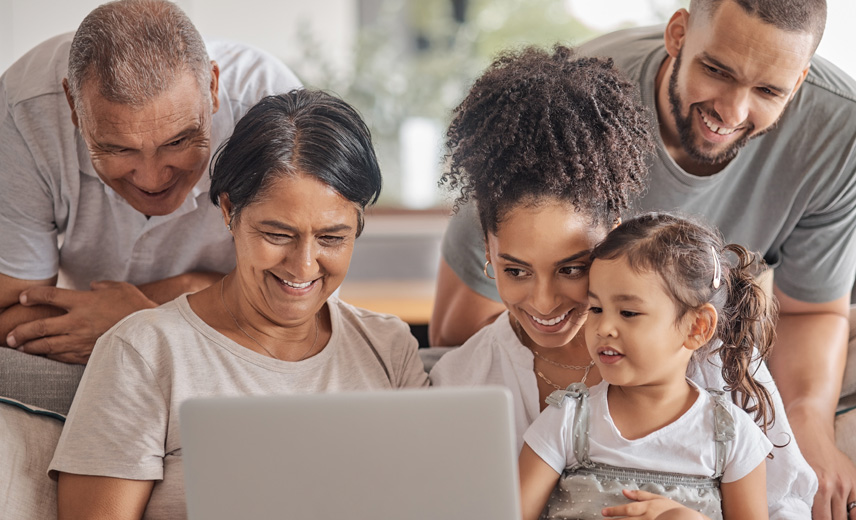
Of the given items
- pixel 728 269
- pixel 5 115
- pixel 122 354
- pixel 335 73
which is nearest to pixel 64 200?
pixel 5 115

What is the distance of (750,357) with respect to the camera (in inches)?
62.0

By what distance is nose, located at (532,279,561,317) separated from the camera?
152cm

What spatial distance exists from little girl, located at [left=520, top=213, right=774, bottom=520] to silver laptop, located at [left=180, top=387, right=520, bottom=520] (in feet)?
1.43

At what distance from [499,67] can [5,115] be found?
1047mm

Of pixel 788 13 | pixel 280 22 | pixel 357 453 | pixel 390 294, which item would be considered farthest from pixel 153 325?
pixel 280 22

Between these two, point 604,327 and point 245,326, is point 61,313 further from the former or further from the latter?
point 604,327

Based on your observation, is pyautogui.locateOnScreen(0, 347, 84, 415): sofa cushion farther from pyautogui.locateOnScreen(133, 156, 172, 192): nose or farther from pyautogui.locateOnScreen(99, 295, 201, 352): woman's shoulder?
pyautogui.locateOnScreen(133, 156, 172, 192): nose

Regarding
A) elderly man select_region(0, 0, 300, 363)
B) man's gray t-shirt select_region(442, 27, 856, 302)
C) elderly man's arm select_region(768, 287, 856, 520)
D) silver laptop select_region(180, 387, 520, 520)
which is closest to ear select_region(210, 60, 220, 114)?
elderly man select_region(0, 0, 300, 363)

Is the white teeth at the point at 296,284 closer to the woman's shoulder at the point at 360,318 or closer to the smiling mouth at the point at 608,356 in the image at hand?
the woman's shoulder at the point at 360,318

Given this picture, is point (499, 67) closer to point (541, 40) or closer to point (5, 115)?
point (5, 115)

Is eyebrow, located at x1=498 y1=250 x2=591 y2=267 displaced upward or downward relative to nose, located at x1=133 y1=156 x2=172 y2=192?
downward

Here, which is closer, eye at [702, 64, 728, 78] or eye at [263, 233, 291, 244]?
eye at [263, 233, 291, 244]

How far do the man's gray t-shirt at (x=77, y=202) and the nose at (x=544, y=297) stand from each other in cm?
75

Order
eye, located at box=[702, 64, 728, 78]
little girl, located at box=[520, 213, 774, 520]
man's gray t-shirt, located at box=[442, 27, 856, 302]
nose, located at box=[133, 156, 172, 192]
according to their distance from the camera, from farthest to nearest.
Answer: man's gray t-shirt, located at box=[442, 27, 856, 302]
eye, located at box=[702, 64, 728, 78]
nose, located at box=[133, 156, 172, 192]
little girl, located at box=[520, 213, 774, 520]
